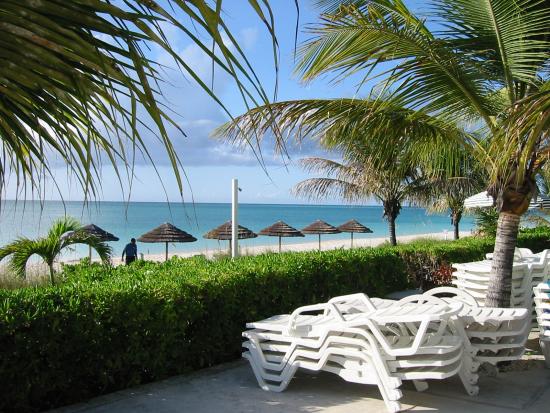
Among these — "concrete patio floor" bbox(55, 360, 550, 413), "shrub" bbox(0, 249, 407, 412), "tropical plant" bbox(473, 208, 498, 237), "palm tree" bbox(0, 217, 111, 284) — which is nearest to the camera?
"shrub" bbox(0, 249, 407, 412)

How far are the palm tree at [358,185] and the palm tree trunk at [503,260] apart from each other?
11893 millimetres

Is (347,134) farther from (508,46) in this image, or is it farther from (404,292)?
(404,292)

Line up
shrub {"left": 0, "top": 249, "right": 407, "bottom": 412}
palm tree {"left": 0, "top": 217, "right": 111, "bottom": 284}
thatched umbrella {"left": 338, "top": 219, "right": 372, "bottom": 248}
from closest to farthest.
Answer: shrub {"left": 0, "top": 249, "right": 407, "bottom": 412} → palm tree {"left": 0, "top": 217, "right": 111, "bottom": 284} → thatched umbrella {"left": 338, "top": 219, "right": 372, "bottom": 248}

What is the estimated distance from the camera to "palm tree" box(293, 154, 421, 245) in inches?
747

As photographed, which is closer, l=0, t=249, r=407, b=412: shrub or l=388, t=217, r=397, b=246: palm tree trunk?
l=0, t=249, r=407, b=412: shrub

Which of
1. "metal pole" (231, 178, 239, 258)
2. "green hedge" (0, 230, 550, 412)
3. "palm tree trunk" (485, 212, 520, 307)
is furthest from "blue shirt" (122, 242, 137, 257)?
"palm tree trunk" (485, 212, 520, 307)

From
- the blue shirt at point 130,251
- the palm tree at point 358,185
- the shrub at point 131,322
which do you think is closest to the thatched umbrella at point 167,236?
the blue shirt at point 130,251

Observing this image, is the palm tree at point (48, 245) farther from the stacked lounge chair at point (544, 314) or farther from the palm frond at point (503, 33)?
the stacked lounge chair at point (544, 314)

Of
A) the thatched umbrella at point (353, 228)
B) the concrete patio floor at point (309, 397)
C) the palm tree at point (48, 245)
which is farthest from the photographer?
the thatched umbrella at point (353, 228)

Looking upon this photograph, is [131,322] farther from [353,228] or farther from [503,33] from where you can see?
[353,228]

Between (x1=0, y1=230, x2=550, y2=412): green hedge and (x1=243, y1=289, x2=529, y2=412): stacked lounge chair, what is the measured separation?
2.30ft

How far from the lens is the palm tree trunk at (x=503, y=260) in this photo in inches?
238

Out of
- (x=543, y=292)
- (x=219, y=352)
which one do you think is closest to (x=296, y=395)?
(x=219, y=352)

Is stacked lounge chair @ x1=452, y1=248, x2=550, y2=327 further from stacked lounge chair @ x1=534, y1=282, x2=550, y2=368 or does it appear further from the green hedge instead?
the green hedge
